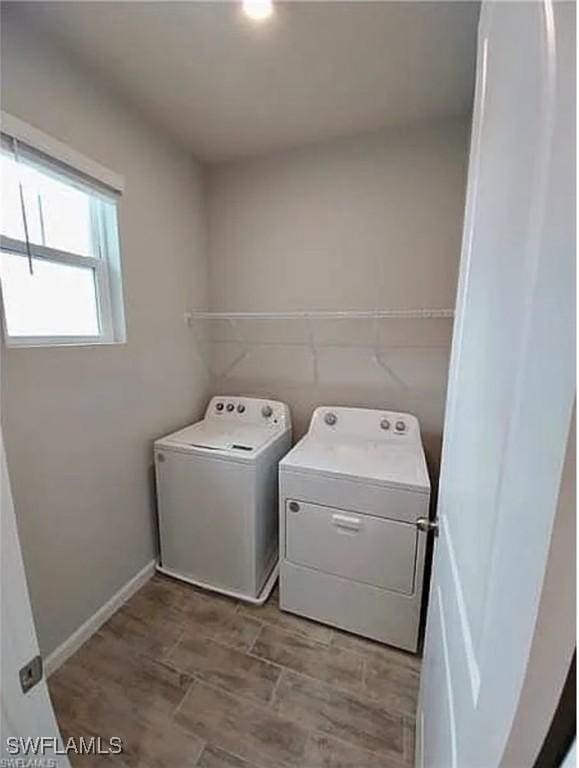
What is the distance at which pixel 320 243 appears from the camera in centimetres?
224

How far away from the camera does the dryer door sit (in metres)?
1.61

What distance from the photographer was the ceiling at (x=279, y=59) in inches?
50.0

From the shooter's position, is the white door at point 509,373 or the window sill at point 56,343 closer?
the white door at point 509,373

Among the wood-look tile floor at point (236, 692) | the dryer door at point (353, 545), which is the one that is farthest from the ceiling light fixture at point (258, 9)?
the wood-look tile floor at point (236, 692)

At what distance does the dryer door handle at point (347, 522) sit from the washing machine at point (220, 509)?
0.43 meters

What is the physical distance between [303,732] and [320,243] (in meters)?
2.34

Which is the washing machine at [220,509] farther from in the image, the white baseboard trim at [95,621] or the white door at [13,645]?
the white door at [13,645]

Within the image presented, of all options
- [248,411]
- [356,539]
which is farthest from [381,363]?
[356,539]

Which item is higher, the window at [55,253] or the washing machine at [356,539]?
the window at [55,253]

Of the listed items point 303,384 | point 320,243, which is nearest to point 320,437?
point 303,384

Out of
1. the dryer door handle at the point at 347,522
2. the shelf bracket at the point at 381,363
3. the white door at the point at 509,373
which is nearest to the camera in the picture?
→ the white door at the point at 509,373

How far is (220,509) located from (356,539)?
72 cm

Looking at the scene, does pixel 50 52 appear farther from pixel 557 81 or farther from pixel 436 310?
pixel 436 310

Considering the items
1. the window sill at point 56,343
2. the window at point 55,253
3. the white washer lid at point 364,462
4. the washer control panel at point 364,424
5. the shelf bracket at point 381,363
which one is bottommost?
the white washer lid at point 364,462
